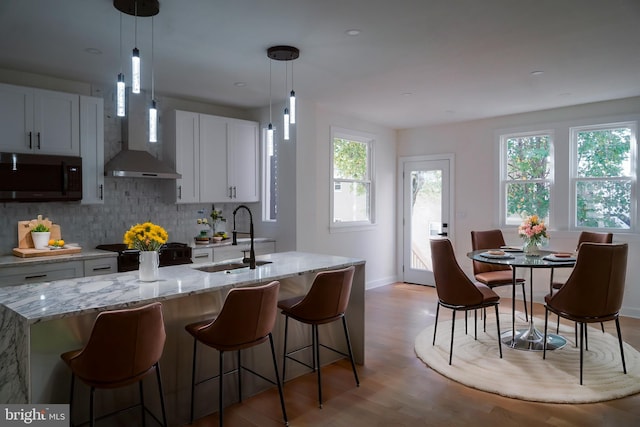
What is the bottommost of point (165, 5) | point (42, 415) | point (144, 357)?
point (42, 415)

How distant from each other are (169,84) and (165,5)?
196 cm

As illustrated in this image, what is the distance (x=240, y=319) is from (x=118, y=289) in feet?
2.32

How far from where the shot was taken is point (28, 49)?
3.44 meters

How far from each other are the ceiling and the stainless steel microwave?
829 millimetres

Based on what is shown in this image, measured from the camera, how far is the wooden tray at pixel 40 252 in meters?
3.77

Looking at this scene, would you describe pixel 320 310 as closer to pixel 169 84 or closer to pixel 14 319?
pixel 14 319

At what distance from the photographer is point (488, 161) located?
6281mm

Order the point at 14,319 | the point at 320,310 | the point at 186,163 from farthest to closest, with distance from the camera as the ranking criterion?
the point at 186,163 < the point at 320,310 < the point at 14,319

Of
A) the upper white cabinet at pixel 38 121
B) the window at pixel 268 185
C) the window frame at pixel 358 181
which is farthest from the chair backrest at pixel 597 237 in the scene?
the upper white cabinet at pixel 38 121

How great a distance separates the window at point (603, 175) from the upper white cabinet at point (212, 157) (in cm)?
413

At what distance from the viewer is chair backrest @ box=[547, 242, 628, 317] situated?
328 centimetres

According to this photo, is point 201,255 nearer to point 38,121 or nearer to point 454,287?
→ point 38,121

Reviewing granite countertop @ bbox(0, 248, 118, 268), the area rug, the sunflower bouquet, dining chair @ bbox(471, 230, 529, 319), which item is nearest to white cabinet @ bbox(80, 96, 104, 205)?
granite countertop @ bbox(0, 248, 118, 268)

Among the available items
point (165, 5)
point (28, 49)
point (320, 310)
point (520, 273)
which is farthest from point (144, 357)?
point (520, 273)
